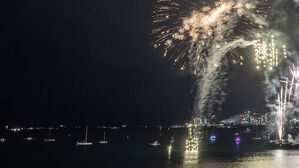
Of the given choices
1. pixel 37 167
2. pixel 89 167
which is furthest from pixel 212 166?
pixel 37 167

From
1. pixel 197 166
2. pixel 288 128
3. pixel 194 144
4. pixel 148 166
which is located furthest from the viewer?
pixel 288 128

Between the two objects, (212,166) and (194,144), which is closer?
(212,166)

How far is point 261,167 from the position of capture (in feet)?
129

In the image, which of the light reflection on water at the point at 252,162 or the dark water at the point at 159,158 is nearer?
the light reflection on water at the point at 252,162

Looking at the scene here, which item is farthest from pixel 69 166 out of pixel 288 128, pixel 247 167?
pixel 288 128

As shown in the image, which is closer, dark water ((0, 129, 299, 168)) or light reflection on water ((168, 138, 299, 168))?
light reflection on water ((168, 138, 299, 168))

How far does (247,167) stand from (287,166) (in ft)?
17.1

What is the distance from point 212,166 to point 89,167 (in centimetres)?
1879

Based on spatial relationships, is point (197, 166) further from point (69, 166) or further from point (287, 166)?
point (69, 166)

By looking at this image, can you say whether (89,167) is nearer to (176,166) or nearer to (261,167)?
(176,166)

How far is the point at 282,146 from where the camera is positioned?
205ft

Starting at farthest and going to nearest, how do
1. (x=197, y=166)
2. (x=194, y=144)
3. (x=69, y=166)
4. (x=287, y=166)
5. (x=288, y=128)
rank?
(x=288, y=128) < (x=194, y=144) < (x=69, y=166) < (x=197, y=166) < (x=287, y=166)

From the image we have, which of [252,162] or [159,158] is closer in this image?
[252,162]

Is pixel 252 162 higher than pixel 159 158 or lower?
higher
